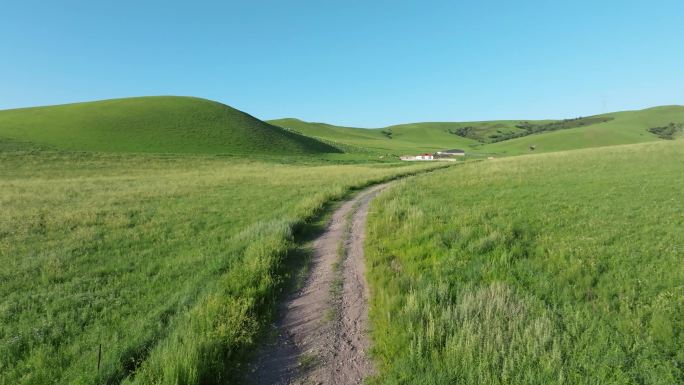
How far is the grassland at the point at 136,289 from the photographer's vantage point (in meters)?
5.26

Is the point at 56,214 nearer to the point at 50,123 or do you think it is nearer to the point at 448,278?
the point at 448,278

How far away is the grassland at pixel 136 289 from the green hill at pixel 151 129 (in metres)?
60.6

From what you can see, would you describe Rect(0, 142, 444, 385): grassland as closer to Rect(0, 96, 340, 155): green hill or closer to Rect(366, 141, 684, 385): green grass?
Rect(366, 141, 684, 385): green grass

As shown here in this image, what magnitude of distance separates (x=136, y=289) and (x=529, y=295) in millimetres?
8651

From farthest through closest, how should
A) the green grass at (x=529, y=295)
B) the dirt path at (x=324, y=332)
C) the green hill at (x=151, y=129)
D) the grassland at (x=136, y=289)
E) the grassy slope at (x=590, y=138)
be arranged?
1. the grassy slope at (x=590, y=138)
2. the green hill at (x=151, y=129)
3. the grassland at (x=136, y=289)
4. the dirt path at (x=324, y=332)
5. the green grass at (x=529, y=295)

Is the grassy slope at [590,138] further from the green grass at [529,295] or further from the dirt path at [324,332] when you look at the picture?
the dirt path at [324,332]

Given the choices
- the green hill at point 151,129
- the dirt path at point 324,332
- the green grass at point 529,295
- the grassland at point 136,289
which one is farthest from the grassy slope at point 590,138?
the dirt path at point 324,332

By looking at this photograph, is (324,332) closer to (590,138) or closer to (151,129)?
(151,129)

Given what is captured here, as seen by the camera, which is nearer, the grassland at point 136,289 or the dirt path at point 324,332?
the dirt path at point 324,332

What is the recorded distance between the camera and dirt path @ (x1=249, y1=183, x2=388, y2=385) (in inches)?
202

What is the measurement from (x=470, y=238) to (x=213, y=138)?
274ft

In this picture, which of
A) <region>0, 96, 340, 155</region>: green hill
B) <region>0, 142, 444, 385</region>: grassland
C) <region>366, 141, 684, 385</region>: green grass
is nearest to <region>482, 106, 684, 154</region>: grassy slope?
<region>0, 96, 340, 155</region>: green hill

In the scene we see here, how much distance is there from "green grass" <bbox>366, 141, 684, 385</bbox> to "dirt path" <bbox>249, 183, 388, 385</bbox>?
35cm

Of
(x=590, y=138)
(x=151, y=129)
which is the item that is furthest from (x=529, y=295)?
(x=590, y=138)
